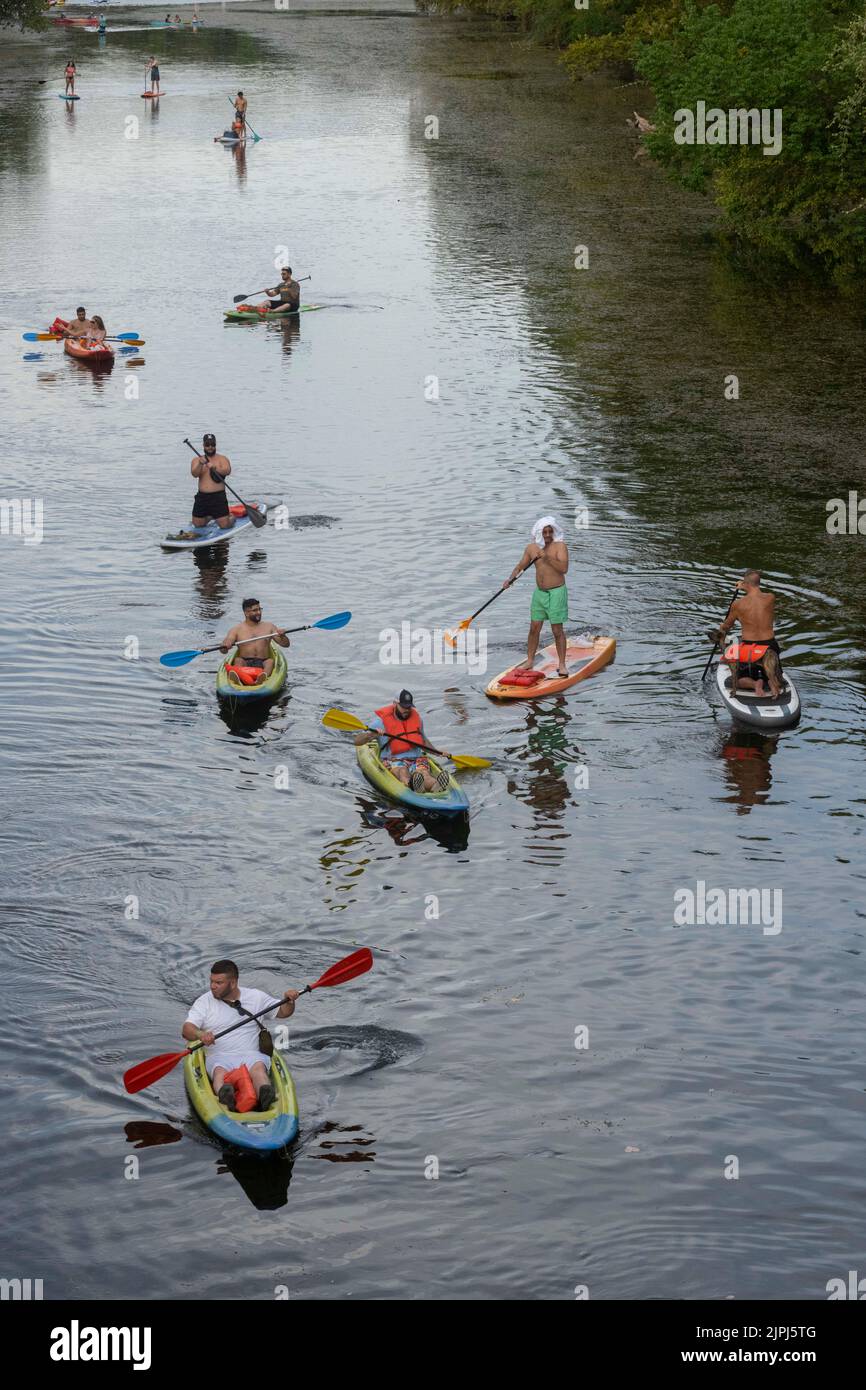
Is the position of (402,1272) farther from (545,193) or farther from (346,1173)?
(545,193)

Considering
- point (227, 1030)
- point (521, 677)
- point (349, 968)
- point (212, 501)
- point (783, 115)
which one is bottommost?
point (227, 1030)

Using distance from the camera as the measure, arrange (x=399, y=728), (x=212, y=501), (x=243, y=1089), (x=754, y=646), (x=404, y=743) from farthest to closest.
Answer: (x=212, y=501), (x=754, y=646), (x=399, y=728), (x=404, y=743), (x=243, y=1089)

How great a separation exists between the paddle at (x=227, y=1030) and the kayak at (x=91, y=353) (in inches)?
1039

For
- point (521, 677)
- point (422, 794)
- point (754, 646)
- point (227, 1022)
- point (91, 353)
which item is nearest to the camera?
point (227, 1022)

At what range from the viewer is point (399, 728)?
2075 centimetres

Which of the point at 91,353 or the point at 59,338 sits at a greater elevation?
the point at 59,338

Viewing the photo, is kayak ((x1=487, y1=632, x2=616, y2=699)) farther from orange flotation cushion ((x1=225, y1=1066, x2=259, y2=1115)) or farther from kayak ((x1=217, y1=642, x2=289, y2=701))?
orange flotation cushion ((x1=225, y1=1066, x2=259, y2=1115))

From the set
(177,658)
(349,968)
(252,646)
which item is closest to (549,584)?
(252,646)

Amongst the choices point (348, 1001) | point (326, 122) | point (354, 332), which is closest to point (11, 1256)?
point (348, 1001)

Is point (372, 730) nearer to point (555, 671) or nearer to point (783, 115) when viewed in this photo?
point (555, 671)

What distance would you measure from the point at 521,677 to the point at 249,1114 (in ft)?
32.8

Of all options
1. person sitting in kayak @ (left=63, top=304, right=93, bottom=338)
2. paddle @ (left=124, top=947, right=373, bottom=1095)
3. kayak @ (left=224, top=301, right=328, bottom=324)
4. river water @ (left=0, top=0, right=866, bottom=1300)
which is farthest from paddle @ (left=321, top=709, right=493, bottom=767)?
kayak @ (left=224, top=301, right=328, bottom=324)

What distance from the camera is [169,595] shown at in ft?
88.1

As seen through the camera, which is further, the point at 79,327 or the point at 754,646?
the point at 79,327
